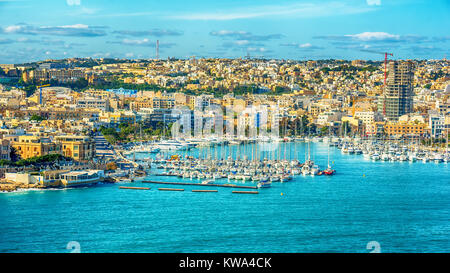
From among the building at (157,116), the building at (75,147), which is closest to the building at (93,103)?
the building at (157,116)

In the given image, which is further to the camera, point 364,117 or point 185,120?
point 364,117

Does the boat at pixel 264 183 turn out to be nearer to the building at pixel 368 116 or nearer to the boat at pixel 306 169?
the boat at pixel 306 169

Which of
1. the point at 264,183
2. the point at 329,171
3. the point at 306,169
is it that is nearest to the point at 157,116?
the point at 306,169

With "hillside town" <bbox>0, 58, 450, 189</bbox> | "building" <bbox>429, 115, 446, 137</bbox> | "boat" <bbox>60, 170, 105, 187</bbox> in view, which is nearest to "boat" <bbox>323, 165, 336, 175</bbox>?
"hillside town" <bbox>0, 58, 450, 189</bbox>

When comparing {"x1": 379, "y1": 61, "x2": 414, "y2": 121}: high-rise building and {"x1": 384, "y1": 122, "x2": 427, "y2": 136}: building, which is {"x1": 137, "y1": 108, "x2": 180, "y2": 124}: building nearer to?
{"x1": 384, "y1": 122, "x2": 427, "y2": 136}: building
